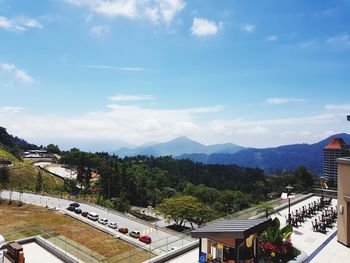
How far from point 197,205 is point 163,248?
37.5 m

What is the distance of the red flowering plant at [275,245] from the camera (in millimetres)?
12805

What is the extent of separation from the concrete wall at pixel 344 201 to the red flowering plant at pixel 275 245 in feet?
11.4

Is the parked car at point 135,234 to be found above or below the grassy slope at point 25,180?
below

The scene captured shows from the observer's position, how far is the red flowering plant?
42.0 ft

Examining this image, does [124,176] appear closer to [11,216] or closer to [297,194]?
[11,216]

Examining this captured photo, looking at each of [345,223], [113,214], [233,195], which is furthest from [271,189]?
[345,223]

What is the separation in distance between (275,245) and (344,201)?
4.83m

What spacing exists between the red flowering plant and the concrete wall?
11.4ft

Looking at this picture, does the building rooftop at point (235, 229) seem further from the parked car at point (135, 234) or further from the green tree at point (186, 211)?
the green tree at point (186, 211)

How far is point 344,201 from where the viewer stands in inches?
608

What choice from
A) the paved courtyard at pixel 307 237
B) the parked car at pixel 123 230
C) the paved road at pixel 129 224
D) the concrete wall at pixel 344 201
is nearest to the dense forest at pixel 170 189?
the paved road at pixel 129 224

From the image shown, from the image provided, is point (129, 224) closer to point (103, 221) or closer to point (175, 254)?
point (103, 221)

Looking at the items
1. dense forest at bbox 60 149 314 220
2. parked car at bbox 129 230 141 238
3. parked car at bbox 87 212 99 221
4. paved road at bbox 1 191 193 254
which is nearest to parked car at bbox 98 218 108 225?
parked car at bbox 87 212 99 221

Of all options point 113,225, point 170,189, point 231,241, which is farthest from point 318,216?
point 170,189
